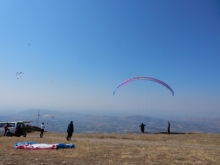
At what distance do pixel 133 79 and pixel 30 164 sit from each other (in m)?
26.3

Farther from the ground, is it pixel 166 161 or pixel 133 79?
pixel 133 79

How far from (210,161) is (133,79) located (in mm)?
22558

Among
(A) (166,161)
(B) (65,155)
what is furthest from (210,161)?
(B) (65,155)

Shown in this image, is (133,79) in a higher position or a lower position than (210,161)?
higher

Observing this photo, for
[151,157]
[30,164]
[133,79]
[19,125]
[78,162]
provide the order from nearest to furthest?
[30,164]
[78,162]
[151,157]
[19,125]
[133,79]

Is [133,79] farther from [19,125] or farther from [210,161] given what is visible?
[210,161]

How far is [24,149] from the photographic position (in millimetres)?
17094

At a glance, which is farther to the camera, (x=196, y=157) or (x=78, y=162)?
(x=196, y=157)

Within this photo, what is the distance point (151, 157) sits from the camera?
590 inches

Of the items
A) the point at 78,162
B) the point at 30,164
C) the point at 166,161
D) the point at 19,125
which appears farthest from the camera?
the point at 19,125

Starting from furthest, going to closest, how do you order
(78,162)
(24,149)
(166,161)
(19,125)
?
(19,125) → (24,149) → (166,161) → (78,162)

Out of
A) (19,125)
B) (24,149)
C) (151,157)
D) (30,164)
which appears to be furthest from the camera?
(19,125)

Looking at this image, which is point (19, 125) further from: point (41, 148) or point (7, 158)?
point (7, 158)

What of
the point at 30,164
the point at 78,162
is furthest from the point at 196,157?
the point at 30,164
